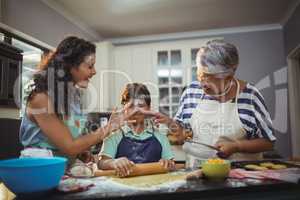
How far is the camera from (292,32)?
2943 millimetres

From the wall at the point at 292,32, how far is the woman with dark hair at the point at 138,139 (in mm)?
2149

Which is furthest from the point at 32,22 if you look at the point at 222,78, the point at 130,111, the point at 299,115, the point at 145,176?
the point at 299,115

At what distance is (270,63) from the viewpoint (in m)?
3.32

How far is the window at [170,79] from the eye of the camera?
3.20 m

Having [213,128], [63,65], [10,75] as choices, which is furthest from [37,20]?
[213,128]

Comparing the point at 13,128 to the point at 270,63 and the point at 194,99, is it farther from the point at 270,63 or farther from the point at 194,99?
the point at 270,63

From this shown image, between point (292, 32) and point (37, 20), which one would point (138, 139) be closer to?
point (37, 20)

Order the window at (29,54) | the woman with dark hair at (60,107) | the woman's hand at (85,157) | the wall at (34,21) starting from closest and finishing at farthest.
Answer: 1. the woman with dark hair at (60,107)
2. the woman's hand at (85,157)
3. the wall at (34,21)
4. the window at (29,54)

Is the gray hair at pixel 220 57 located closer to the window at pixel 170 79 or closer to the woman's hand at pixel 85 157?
the woman's hand at pixel 85 157

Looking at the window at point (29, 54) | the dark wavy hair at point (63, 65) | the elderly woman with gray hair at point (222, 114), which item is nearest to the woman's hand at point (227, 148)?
the elderly woman with gray hair at point (222, 114)

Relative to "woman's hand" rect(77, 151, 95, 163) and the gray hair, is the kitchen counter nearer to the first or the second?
"woman's hand" rect(77, 151, 95, 163)

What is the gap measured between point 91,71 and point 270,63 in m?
2.75

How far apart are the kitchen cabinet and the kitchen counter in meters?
1.05

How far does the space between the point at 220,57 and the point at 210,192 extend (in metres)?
0.67
